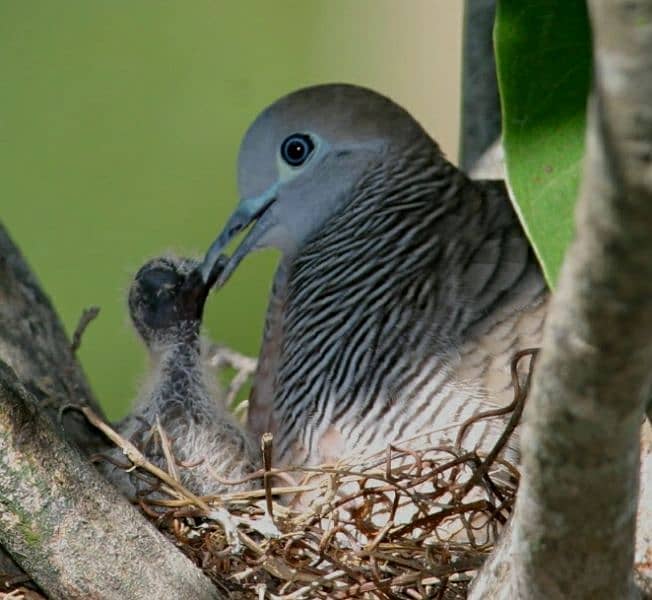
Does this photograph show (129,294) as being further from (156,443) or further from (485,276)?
(485,276)

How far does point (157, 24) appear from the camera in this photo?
4797mm

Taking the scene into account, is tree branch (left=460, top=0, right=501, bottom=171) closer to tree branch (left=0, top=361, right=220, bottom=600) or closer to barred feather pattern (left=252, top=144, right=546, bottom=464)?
barred feather pattern (left=252, top=144, right=546, bottom=464)

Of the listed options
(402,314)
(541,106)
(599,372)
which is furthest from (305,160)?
(599,372)

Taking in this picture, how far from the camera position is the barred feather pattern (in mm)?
2158

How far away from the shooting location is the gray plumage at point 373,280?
7.12 ft

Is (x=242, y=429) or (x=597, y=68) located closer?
(x=597, y=68)

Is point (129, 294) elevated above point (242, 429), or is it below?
above

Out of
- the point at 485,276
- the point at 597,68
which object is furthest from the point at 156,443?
the point at 597,68

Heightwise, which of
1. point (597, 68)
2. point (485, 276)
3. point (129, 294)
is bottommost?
point (129, 294)

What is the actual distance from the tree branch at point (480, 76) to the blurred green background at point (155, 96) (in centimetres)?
174

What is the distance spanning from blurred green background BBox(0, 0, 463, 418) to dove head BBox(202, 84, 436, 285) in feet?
5.78

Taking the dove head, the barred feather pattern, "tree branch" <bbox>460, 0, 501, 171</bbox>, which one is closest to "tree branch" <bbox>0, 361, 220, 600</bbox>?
the barred feather pattern

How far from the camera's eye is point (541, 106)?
58.7 inches

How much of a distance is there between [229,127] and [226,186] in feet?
0.73
